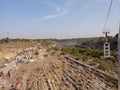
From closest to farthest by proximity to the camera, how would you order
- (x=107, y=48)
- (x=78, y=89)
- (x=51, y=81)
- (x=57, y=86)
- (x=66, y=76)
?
(x=78, y=89) < (x=57, y=86) < (x=51, y=81) < (x=66, y=76) < (x=107, y=48)

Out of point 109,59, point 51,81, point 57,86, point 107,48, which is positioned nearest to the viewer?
point 57,86

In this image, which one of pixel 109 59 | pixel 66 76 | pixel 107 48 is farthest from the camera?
pixel 109 59

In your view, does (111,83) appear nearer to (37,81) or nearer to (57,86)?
(57,86)

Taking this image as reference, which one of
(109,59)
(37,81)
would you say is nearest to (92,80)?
(37,81)

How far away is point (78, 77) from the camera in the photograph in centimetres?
1325

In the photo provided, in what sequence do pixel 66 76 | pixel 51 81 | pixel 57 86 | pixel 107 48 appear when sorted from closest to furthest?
pixel 57 86 < pixel 51 81 < pixel 66 76 < pixel 107 48

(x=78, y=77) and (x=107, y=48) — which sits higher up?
(x=107, y=48)

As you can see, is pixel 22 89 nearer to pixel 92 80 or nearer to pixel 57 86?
pixel 57 86

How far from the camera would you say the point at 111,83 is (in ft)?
37.0

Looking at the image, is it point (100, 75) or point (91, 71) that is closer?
point (100, 75)

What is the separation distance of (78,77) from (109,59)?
26.8 feet

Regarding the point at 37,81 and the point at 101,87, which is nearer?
the point at 101,87

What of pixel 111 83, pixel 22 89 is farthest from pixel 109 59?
pixel 22 89

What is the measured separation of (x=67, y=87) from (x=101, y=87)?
190cm
